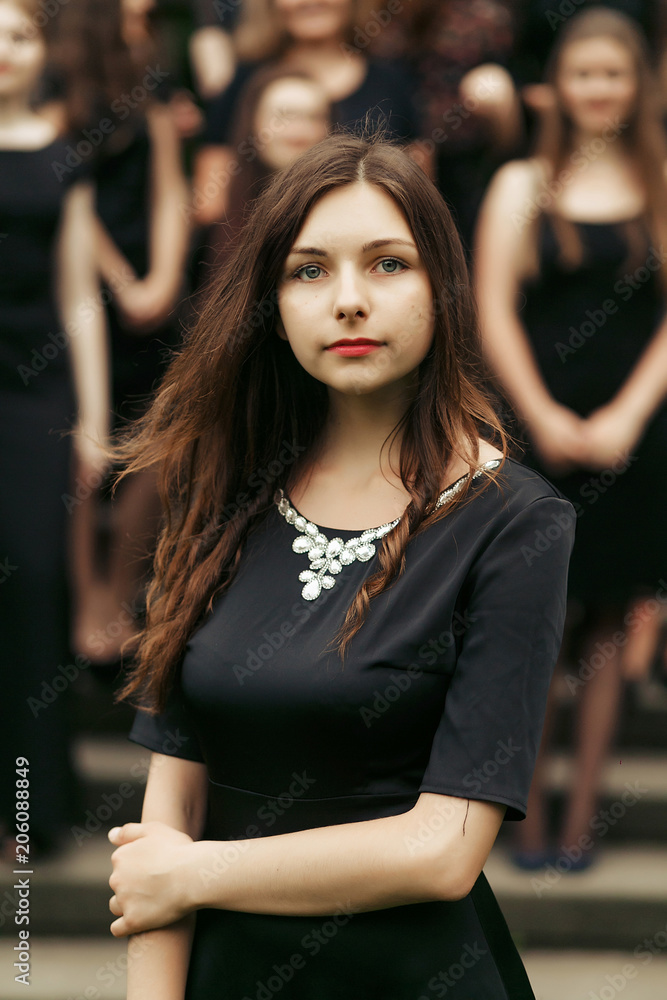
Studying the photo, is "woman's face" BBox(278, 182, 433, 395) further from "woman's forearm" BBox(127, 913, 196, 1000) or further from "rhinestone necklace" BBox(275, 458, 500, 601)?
"woman's forearm" BBox(127, 913, 196, 1000)

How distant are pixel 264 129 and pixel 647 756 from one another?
7.76 feet

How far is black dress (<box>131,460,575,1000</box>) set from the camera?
4.13 ft

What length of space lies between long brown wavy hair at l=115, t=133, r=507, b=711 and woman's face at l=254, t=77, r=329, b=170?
1595 millimetres

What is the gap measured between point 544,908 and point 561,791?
390 millimetres

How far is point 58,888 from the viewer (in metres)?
3.12

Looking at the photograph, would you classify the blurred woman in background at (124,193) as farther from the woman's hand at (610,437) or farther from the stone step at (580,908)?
the stone step at (580,908)

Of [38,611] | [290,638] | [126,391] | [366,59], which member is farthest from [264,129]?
[290,638]

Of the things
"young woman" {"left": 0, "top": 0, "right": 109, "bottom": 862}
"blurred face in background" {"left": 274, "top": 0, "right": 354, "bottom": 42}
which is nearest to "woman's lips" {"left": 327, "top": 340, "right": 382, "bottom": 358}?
"young woman" {"left": 0, "top": 0, "right": 109, "bottom": 862}

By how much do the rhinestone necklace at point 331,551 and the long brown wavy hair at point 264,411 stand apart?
0.10 feet

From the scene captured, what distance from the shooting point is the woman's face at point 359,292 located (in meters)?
1.36

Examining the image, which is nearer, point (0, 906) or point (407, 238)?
point (407, 238)

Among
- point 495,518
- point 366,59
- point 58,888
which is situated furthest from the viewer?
point 366,59

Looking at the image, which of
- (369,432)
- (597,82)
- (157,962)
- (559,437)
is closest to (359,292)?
(369,432)

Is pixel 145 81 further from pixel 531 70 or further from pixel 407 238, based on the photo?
pixel 407 238
